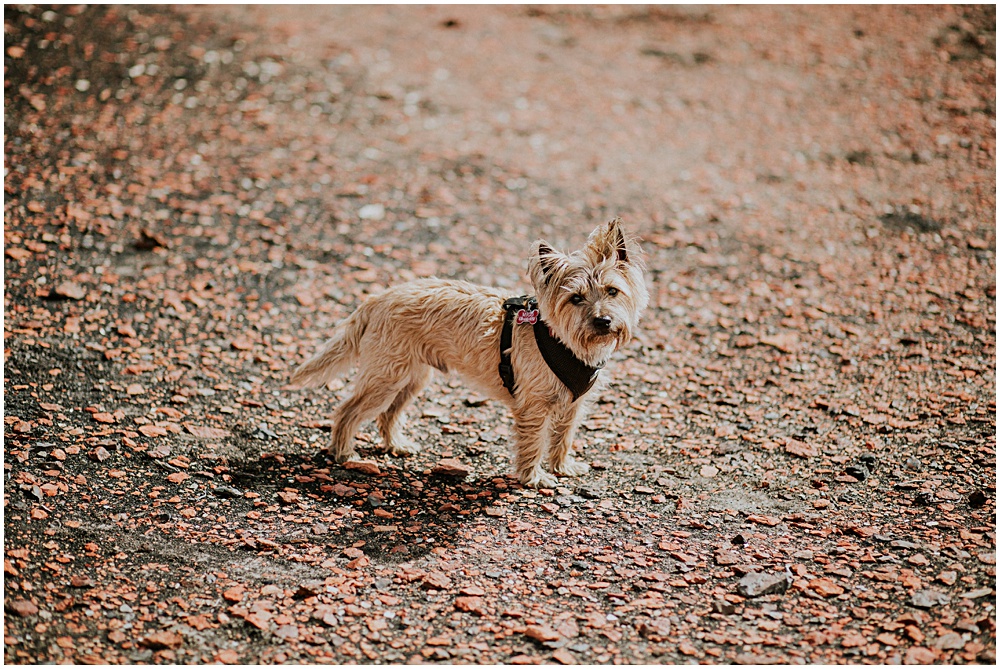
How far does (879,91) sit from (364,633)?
12.7m

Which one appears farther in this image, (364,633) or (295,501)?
(295,501)

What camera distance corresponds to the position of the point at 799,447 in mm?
7594

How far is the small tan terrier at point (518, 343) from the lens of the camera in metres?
6.20

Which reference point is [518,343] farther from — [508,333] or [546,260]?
[546,260]

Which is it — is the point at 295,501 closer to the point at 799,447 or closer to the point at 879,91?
the point at 799,447

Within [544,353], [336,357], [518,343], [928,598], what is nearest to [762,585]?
[928,598]

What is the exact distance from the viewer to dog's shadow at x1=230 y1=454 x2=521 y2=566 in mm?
6188

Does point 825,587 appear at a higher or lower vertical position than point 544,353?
lower

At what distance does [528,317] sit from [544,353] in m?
0.29

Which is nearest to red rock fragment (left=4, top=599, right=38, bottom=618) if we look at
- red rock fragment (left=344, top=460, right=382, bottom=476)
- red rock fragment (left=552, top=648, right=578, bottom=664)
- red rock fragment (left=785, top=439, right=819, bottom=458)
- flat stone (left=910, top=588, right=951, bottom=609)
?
red rock fragment (left=344, top=460, right=382, bottom=476)

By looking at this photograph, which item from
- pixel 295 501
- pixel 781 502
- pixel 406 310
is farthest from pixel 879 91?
pixel 295 501

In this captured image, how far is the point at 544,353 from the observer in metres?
6.52

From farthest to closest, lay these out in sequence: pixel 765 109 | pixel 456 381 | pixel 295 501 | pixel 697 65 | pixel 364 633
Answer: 1. pixel 697 65
2. pixel 765 109
3. pixel 456 381
4. pixel 295 501
5. pixel 364 633

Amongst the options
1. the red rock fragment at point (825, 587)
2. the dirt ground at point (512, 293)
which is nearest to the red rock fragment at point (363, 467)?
the dirt ground at point (512, 293)
